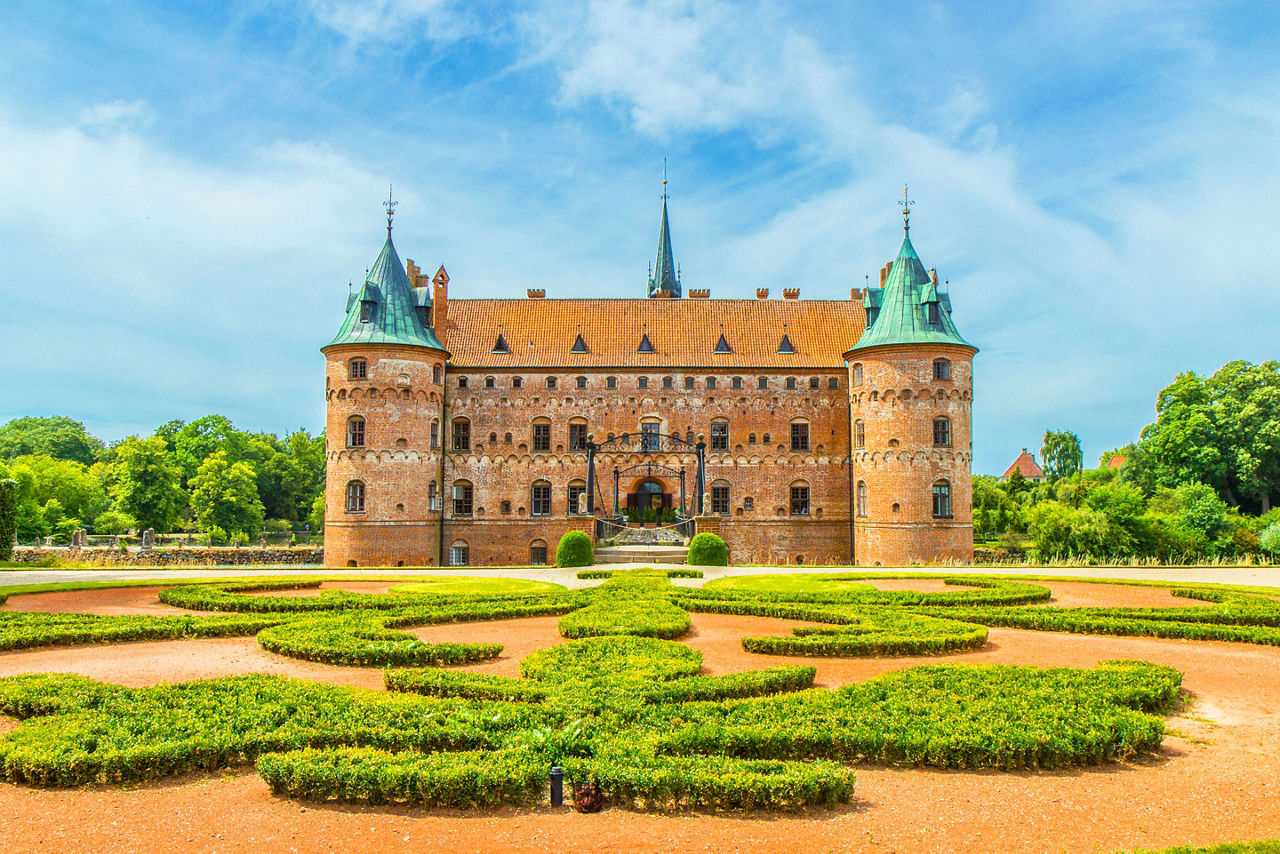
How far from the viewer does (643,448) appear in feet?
136

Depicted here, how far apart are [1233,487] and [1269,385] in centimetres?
659

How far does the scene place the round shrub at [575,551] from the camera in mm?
29750

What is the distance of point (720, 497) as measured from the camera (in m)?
42.0

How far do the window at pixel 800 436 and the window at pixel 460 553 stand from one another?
16.4m

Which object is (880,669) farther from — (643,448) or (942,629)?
(643,448)

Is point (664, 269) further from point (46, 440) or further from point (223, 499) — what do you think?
point (46, 440)

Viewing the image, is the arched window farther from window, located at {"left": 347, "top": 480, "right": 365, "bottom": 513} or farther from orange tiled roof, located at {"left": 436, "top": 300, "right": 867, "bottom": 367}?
window, located at {"left": 347, "top": 480, "right": 365, "bottom": 513}

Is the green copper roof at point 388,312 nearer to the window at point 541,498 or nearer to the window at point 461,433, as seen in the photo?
the window at point 461,433

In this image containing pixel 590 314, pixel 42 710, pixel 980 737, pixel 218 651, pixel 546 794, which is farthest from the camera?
pixel 590 314

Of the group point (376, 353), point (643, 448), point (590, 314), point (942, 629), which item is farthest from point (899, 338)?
point (942, 629)

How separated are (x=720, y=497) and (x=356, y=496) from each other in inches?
665

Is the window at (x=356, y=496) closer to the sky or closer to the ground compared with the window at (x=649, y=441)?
closer to the ground

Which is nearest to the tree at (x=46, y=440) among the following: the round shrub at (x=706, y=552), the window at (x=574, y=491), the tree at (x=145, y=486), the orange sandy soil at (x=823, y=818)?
the tree at (x=145, y=486)

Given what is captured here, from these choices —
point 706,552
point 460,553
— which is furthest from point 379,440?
point 706,552
